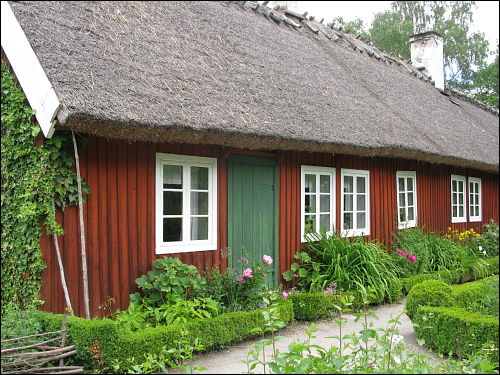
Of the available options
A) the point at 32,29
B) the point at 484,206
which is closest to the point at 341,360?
the point at 32,29

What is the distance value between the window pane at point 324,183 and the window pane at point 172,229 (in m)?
3.23

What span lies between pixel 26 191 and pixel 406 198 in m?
8.15

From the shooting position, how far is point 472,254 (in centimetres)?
1214

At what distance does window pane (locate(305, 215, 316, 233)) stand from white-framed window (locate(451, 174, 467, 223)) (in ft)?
19.1

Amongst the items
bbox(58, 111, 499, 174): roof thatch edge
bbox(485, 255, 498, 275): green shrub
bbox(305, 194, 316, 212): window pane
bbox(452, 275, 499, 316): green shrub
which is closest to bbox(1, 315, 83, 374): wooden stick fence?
bbox(58, 111, 499, 174): roof thatch edge

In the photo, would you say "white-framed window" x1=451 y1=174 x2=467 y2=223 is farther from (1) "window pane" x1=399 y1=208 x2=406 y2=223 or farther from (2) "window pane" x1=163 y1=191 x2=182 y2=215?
(2) "window pane" x1=163 y1=191 x2=182 y2=215

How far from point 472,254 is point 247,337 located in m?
7.61

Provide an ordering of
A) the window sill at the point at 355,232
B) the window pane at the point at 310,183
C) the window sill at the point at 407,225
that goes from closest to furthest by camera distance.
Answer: the window pane at the point at 310,183, the window sill at the point at 355,232, the window sill at the point at 407,225

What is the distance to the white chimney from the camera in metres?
17.1

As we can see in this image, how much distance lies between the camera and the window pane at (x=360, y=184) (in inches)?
399

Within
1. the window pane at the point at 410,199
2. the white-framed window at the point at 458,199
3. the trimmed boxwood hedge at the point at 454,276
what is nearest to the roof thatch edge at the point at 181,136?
the trimmed boxwood hedge at the point at 454,276

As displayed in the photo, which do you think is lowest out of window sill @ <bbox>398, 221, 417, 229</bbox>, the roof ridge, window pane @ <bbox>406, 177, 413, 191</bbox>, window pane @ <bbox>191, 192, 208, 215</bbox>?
window sill @ <bbox>398, 221, 417, 229</bbox>

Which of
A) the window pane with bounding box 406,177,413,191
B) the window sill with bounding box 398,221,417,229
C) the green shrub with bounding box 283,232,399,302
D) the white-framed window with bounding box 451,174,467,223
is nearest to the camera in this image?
the green shrub with bounding box 283,232,399,302

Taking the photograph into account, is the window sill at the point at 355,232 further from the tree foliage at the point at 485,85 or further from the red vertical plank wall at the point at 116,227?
the tree foliage at the point at 485,85
